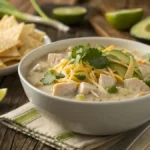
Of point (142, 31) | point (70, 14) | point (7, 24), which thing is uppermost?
point (142, 31)

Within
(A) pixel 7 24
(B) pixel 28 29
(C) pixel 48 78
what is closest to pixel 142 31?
(B) pixel 28 29

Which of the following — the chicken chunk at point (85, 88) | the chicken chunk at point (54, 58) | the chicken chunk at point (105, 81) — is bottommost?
the chicken chunk at point (54, 58)

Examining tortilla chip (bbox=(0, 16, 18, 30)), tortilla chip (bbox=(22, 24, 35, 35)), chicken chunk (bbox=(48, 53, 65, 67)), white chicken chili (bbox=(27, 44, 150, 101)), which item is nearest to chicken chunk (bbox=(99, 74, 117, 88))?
white chicken chili (bbox=(27, 44, 150, 101))

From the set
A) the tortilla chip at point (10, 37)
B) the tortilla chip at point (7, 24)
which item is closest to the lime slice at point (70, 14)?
the tortilla chip at point (7, 24)

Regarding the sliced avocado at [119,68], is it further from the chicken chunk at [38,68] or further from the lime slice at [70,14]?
the lime slice at [70,14]

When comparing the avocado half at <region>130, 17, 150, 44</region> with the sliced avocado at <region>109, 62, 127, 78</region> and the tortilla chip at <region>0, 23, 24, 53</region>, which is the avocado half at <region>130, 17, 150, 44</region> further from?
the sliced avocado at <region>109, 62, 127, 78</region>

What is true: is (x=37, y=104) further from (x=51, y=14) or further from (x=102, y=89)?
(x=51, y=14)

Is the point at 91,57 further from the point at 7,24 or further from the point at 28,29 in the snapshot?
the point at 7,24
